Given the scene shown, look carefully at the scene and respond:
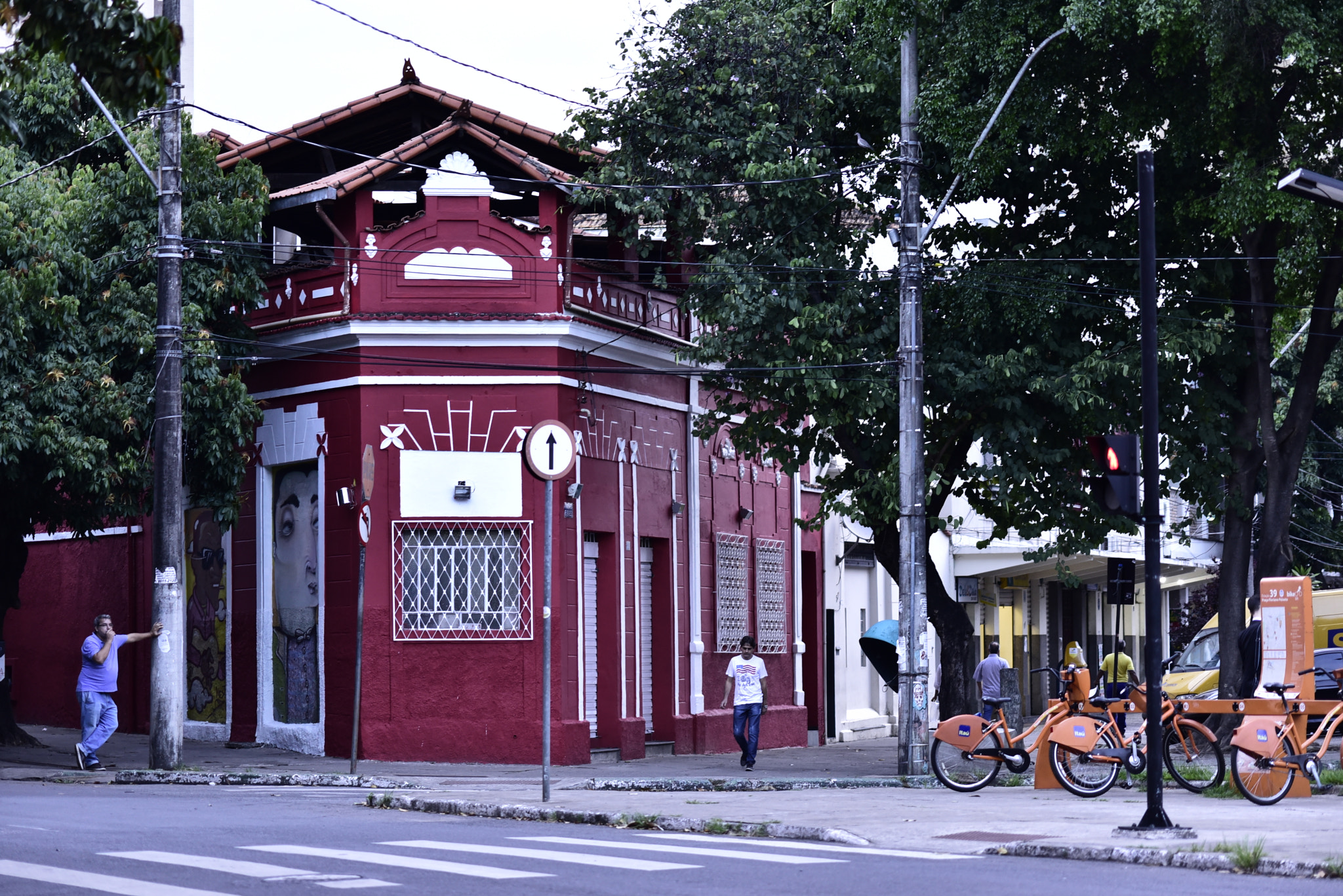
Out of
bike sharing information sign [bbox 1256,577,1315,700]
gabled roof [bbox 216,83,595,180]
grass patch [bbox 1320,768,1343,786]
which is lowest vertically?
grass patch [bbox 1320,768,1343,786]

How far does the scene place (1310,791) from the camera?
52.4 feet

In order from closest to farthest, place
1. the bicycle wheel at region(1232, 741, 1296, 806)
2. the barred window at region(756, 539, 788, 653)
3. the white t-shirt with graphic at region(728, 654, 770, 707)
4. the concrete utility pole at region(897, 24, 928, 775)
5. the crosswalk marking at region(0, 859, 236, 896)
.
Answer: the crosswalk marking at region(0, 859, 236, 896)
the bicycle wheel at region(1232, 741, 1296, 806)
the concrete utility pole at region(897, 24, 928, 775)
the white t-shirt with graphic at region(728, 654, 770, 707)
the barred window at region(756, 539, 788, 653)

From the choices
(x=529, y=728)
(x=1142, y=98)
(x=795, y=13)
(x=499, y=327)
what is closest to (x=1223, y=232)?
(x=1142, y=98)

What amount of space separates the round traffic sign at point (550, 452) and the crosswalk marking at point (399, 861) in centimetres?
475

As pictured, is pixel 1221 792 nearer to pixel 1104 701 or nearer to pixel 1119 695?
pixel 1104 701

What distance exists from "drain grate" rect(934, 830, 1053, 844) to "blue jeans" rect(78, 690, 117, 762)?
11098mm

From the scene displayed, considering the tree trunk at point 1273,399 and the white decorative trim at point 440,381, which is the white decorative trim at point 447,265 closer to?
the white decorative trim at point 440,381

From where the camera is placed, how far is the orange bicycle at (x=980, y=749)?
17.2m

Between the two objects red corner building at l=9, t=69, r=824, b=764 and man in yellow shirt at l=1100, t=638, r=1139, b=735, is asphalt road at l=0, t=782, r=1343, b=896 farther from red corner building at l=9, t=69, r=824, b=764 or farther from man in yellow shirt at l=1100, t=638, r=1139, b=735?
red corner building at l=9, t=69, r=824, b=764

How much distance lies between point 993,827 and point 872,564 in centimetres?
2103

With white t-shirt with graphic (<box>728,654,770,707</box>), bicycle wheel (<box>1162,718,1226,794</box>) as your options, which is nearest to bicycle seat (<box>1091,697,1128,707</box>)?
bicycle wheel (<box>1162,718,1226,794</box>)

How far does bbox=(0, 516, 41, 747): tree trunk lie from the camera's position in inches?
875

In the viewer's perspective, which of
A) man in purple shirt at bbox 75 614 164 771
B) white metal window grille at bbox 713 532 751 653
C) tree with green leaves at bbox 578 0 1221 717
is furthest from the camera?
white metal window grille at bbox 713 532 751 653

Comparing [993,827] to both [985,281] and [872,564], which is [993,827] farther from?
[872,564]
